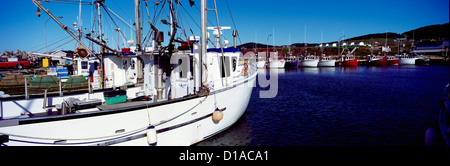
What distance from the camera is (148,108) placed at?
304 inches

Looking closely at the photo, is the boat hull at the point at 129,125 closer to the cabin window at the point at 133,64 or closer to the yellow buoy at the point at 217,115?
the yellow buoy at the point at 217,115

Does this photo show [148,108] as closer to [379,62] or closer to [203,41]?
[203,41]

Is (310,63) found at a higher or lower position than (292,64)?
higher

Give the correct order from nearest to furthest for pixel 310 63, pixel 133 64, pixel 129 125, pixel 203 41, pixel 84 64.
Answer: pixel 129 125
pixel 203 41
pixel 133 64
pixel 84 64
pixel 310 63

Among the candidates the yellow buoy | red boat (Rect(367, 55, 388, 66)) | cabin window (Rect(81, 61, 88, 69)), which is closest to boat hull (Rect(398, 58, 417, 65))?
red boat (Rect(367, 55, 388, 66))

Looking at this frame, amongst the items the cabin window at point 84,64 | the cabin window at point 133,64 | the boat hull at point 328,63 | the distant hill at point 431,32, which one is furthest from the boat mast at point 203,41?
the distant hill at point 431,32

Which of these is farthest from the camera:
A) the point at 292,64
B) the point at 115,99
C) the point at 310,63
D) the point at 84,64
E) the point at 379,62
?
the point at 292,64

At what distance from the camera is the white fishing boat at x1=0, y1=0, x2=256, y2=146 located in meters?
6.47

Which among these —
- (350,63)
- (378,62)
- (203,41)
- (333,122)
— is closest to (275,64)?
(350,63)

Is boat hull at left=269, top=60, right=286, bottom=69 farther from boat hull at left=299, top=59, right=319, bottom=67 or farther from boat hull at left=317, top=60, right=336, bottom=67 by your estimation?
boat hull at left=317, top=60, right=336, bottom=67

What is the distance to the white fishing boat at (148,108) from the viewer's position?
6.47 m
